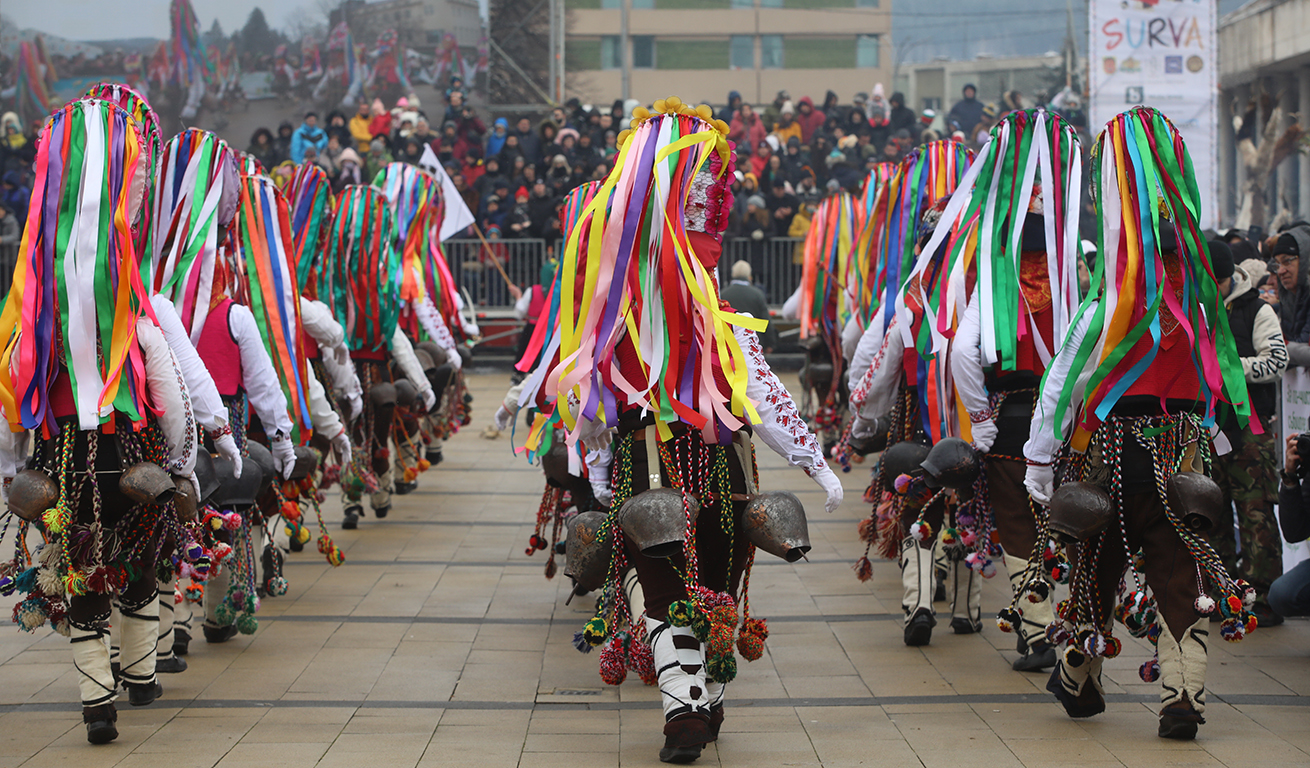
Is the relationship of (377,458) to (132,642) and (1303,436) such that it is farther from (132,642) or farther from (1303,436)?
(1303,436)

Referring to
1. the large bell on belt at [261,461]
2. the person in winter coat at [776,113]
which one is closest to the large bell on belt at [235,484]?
the large bell on belt at [261,461]

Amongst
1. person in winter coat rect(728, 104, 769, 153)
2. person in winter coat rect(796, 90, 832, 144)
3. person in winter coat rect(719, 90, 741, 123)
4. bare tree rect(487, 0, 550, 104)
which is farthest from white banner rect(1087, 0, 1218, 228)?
bare tree rect(487, 0, 550, 104)

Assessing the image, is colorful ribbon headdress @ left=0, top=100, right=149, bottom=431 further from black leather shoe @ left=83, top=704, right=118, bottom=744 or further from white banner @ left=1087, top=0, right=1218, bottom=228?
white banner @ left=1087, top=0, right=1218, bottom=228

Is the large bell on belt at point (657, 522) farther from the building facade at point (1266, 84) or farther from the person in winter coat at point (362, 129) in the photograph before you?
the building facade at point (1266, 84)

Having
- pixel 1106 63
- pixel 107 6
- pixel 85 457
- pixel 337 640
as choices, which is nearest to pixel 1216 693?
pixel 337 640

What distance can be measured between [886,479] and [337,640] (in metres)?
2.52

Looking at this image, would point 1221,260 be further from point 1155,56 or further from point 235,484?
point 1155,56

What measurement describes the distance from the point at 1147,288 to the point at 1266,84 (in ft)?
64.0

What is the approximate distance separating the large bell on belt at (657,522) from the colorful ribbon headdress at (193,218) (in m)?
2.36

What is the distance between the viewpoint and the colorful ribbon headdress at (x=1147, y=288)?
175 inches

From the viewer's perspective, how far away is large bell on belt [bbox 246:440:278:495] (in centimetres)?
566

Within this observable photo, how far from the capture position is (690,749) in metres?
4.25

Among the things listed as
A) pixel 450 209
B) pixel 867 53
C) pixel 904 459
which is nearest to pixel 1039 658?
pixel 904 459

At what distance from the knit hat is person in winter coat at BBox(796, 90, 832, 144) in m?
15.6
